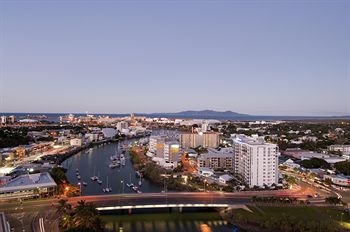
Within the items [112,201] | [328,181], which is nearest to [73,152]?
[112,201]

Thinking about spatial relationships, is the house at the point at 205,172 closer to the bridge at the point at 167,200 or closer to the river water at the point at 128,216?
the river water at the point at 128,216

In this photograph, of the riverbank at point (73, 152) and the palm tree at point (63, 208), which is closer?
the palm tree at point (63, 208)

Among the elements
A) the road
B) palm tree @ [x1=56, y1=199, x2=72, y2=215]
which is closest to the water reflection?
the road

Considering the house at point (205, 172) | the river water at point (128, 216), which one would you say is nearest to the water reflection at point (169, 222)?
the river water at point (128, 216)

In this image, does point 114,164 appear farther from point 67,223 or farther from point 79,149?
point 67,223

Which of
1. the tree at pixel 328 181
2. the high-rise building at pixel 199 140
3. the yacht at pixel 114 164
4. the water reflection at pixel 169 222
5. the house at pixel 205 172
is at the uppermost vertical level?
the high-rise building at pixel 199 140

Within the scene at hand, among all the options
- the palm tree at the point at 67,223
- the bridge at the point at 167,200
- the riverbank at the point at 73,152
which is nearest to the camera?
the palm tree at the point at 67,223

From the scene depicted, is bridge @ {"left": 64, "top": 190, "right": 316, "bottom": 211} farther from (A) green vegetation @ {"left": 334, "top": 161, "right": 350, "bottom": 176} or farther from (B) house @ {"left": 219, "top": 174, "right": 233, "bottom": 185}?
(A) green vegetation @ {"left": 334, "top": 161, "right": 350, "bottom": 176}
